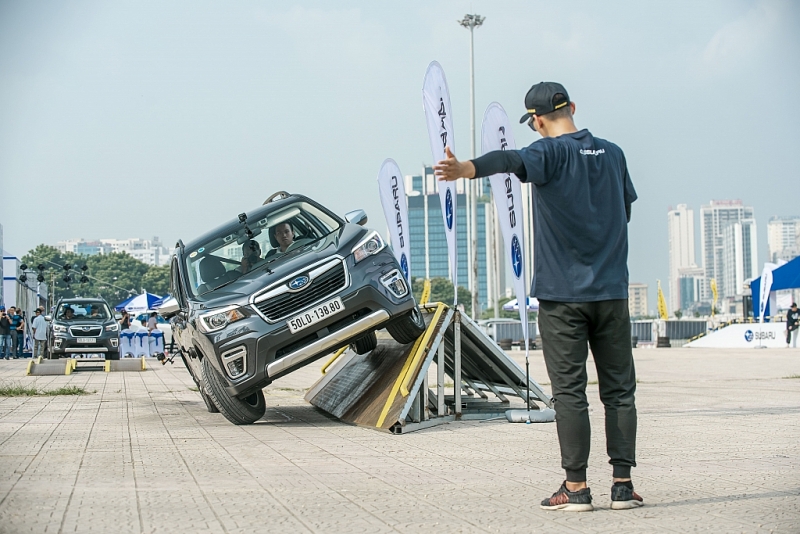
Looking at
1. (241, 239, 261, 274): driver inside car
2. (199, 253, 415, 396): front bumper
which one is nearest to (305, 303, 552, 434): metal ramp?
(199, 253, 415, 396): front bumper

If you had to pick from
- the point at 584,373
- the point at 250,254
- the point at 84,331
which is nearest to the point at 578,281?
the point at 584,373

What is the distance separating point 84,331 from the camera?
85.8 feet

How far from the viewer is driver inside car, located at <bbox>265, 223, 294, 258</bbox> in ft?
31.6

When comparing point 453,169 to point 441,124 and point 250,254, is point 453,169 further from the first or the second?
point 441,124

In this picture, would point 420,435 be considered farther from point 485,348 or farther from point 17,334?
point 17,334

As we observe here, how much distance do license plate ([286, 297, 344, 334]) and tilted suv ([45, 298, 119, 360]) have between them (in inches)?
772

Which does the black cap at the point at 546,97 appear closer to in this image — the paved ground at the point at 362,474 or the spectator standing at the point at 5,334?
the paved ground at the point at 362,474

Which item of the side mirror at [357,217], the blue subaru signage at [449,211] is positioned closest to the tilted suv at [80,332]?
the blue subaru signage at [449,211]

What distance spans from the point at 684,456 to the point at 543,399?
2.85m

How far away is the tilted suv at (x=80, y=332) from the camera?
25.9 meters

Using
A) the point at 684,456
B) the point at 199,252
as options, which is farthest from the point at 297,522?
the point at 199,252

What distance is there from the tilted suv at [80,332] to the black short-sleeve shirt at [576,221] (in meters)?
23.6

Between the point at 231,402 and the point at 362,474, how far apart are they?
342 cm

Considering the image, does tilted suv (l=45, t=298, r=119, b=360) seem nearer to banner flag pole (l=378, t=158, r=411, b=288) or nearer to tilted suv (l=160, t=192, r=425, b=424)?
banner flag pole (l=378, t=158, r=411, b=288)
